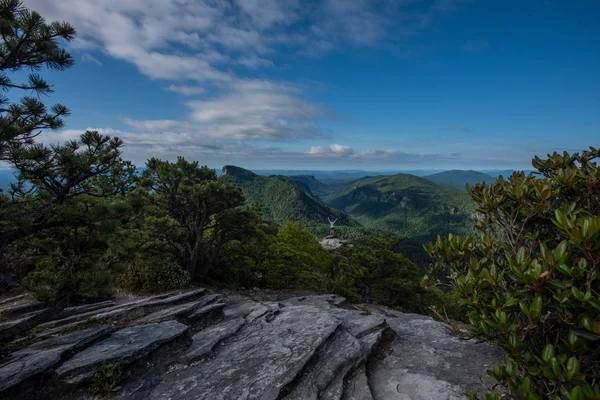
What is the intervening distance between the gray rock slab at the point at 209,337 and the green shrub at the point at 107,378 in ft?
3.80

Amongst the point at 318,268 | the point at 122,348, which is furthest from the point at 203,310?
the point at 318,268

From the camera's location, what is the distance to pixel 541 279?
8.04ft

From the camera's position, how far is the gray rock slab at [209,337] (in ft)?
19.1

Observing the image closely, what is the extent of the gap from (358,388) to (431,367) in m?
2.03

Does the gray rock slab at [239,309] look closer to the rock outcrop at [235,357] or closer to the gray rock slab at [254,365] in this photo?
the rock outcrop at [235,357]

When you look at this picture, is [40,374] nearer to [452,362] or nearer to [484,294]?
[484,294]

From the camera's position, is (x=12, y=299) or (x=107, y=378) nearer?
(x=107, y=378)

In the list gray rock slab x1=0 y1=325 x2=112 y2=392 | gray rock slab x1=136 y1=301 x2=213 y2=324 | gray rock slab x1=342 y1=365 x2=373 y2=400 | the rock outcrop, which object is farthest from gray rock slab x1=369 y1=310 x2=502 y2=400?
gray rock slab x1=0 y1=325 x2=112 y2=392

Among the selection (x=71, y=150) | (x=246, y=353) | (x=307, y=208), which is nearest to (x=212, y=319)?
(x=246, y=353)

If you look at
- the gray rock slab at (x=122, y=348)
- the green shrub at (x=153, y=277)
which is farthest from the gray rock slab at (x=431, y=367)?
the green shrub at (x=153, y=277)

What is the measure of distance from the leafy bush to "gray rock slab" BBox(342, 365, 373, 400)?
8.31 feet

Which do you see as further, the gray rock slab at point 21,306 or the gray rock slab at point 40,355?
the gray rock slab at point 21,306

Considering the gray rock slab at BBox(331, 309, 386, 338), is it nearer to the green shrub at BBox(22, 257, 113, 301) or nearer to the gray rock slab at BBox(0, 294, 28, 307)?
the green shrub at BBox(22, 257, 113, 301)

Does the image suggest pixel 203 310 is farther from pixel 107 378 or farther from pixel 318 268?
pixel 318 268
